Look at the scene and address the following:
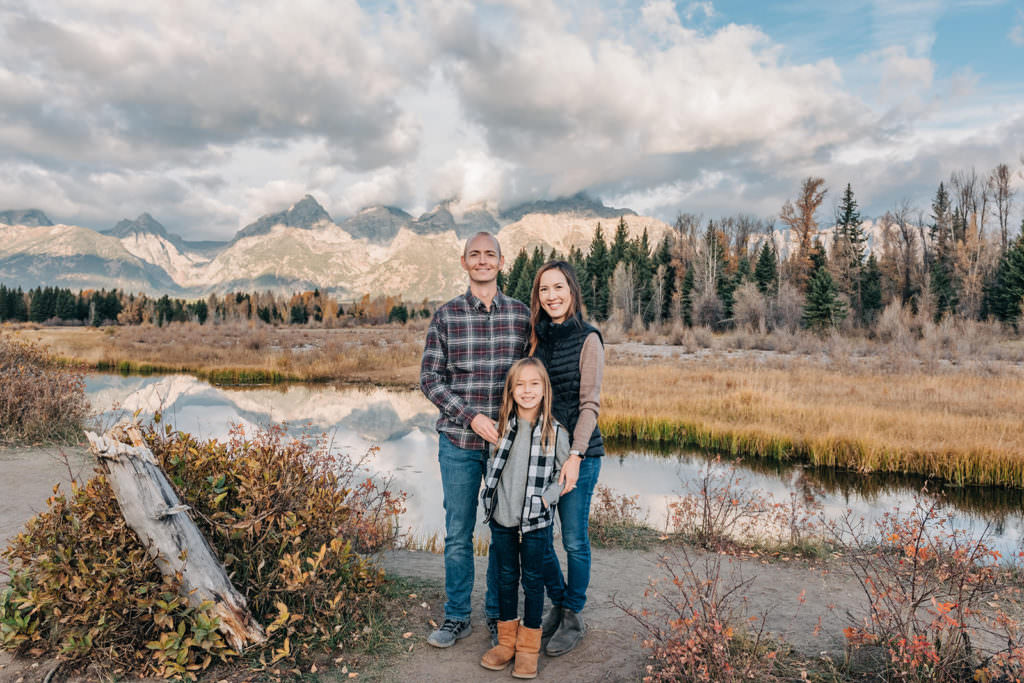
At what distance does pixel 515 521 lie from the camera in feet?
12.0

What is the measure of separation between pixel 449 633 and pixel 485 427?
1.57 metres

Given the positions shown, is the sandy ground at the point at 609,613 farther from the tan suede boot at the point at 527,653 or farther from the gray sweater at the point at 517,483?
the gray sweater at the point at 517,483

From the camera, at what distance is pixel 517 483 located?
145 inches

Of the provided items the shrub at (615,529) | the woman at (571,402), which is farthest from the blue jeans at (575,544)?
the shrub at (615,529)

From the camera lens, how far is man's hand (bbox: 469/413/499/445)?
3.75m

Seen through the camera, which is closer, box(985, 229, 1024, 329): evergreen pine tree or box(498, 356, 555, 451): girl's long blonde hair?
box(498, 356, 555, 451): girl's long blonde hair

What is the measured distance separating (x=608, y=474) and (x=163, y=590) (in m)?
9.54

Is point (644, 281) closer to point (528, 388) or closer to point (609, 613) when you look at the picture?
point (609, 613)

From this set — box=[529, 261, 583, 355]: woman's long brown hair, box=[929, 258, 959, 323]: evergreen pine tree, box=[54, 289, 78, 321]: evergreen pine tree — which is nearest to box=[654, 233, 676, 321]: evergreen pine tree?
box=[929, 258, 959, 323]: evergreen pine tree

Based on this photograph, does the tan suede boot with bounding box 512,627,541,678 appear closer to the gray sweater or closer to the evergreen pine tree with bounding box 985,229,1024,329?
the gray sweater

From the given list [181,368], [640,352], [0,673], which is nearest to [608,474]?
[0,673]

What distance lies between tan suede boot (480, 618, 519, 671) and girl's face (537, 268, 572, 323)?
2.03 metres

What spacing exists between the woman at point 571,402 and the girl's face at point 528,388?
0.27 metres

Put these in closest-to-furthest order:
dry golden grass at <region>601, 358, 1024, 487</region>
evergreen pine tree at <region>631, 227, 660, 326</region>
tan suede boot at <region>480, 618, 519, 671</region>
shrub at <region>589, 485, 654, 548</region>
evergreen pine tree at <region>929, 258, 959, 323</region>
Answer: tan suede boot at <region>480, 618, 519, 671</region>, shrub at <region>589, 485, 654, 548</region>, dry golden grass at <region>601, 358, 1024, 487</region>, evergreen pine tree at <region>929, 258, 959, 323</region>, evergreen pine tree at <region>631, 227, 660, 326</region>
